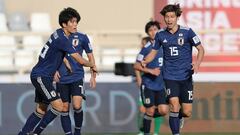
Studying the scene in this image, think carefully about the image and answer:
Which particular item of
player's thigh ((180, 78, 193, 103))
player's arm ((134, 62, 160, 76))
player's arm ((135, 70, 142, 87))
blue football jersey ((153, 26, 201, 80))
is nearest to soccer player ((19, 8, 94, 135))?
blue football jersey ((153, 26, 201, 80))

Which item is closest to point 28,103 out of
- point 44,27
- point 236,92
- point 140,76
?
point 140,76

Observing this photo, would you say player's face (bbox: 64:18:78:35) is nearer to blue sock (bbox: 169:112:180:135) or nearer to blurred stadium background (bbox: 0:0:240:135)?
blue sock (bbox: 169:112:180:135)

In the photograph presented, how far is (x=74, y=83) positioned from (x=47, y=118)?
0.90m

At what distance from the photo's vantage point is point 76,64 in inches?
512

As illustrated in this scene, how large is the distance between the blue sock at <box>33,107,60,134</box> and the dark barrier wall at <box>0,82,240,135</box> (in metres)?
3.28

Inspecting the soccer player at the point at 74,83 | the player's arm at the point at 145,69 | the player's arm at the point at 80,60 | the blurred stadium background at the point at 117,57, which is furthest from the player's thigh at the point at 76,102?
the blurred stadium background at the point at 117,57

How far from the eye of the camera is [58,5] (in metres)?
21.6

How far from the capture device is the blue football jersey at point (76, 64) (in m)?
12.5

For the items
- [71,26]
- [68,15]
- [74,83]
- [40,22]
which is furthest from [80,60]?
[40,22]

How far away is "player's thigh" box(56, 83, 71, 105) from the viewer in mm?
12805

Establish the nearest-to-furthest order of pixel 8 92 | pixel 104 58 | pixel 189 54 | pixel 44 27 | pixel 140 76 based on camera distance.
Result: pixel 189 54 < pixel 140 76 < pixel 8 92 < pixel 104 58 < pixel 44 27

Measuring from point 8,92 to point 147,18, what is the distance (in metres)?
6.49

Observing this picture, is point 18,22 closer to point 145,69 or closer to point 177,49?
point 145,69

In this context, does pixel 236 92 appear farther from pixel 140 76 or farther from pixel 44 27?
pixel 44 27
